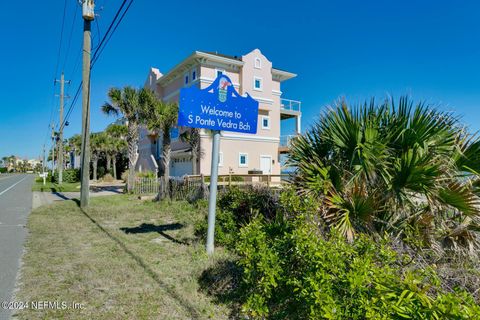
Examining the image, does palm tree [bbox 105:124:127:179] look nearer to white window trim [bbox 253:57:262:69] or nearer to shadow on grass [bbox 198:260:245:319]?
white window trim [bbox 253:57:262:69]

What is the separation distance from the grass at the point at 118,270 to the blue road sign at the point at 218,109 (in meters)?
2.44

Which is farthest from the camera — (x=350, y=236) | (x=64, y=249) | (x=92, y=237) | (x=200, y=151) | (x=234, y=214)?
(x=200, y=151)

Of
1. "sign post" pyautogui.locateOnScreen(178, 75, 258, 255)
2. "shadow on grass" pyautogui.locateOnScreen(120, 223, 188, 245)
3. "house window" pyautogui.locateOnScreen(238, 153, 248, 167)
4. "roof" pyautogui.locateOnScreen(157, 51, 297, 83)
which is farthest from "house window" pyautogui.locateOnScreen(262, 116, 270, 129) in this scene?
"sign post" pyautogui.locateOnScreen(178, 75, 258, 255)

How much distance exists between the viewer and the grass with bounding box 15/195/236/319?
3941 mm

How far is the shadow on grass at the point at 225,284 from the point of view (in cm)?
415

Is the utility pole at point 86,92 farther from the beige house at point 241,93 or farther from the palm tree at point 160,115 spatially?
the beige house at point 241,93

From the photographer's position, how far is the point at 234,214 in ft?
24.6

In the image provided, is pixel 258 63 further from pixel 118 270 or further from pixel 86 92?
pixel 118 270

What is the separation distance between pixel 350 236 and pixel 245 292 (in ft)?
5.38

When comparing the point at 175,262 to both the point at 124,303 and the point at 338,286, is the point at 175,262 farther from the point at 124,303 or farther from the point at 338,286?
the point at 338,286

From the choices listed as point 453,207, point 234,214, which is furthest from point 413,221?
point 234,214

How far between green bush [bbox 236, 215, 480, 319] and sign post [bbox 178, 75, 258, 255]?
198cm

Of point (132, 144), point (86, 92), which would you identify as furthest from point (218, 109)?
point (132, 144)

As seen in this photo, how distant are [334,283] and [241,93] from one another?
25554 millimetres
